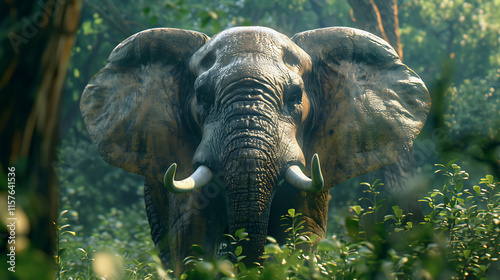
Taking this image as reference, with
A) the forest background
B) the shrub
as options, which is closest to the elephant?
the forest background

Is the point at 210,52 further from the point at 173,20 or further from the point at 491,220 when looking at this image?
the point at 173,20

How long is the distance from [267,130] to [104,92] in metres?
1.68

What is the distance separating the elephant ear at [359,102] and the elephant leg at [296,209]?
25 cm

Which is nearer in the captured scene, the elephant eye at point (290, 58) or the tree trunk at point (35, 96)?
the tree trunk at point (35, 96)

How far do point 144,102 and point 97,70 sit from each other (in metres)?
7.05

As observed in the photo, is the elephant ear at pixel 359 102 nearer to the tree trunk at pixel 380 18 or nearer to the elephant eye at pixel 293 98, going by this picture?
the elephant eye at pixel 293 98

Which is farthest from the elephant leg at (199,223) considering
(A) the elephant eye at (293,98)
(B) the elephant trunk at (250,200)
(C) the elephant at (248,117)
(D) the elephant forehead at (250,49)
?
(D) the elephant forehead at (250,49)

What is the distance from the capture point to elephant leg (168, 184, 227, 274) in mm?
3832

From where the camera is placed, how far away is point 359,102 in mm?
4102

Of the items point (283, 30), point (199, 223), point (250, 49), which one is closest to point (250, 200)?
point (199, 223)

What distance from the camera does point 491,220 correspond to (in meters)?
2.81

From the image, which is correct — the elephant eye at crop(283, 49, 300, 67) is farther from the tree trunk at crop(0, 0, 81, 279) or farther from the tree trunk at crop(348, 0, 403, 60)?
the tree trunk at crop(348, 0, 403, 60)

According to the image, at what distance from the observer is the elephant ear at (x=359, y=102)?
4027 millimetres

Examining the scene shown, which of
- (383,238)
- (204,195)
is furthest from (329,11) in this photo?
(383,238)
